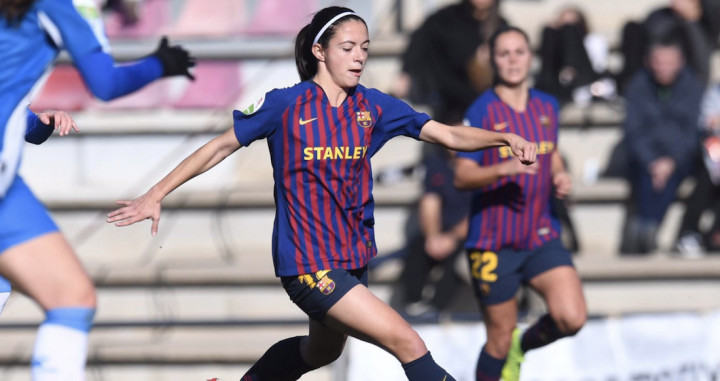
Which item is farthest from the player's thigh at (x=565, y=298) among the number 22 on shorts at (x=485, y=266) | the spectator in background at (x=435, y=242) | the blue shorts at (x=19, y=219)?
the blue shorts at (x=19, y=219)

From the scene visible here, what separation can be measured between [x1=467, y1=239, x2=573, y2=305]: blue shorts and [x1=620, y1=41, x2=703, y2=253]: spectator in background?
2498mm

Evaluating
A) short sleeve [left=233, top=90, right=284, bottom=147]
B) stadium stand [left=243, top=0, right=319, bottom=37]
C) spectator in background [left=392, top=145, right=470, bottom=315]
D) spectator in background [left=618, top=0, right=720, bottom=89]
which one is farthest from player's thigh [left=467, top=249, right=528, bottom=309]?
stadium stand [left=243, top=0, right=319, bottom=37]

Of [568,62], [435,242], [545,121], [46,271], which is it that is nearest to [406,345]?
[46,271]

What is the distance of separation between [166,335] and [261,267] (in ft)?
2.65

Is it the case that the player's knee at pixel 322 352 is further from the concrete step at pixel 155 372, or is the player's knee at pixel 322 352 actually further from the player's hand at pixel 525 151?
the concrete step at pixel 155 372

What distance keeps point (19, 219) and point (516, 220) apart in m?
2.73

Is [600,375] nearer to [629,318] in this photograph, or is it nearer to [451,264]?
[629,318]

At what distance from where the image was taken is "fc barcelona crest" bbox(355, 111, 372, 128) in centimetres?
468

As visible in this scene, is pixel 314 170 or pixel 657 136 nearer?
pixel 314 170

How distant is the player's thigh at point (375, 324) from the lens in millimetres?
4434

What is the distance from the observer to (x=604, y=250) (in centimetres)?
856

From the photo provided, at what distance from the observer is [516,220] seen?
5816 millimetres

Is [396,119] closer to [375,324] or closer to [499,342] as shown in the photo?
[375,324]

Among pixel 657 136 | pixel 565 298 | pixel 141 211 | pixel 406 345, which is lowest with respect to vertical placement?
pixel 565 298
